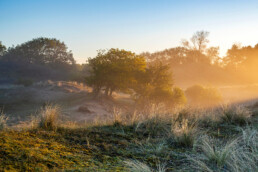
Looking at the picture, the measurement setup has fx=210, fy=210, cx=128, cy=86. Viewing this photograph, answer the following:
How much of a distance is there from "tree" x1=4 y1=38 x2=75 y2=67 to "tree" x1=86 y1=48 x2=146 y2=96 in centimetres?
3692

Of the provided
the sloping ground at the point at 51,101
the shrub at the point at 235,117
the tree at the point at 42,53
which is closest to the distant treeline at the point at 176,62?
the tree at the point at 42,53

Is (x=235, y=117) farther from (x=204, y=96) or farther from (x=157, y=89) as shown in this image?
(x=204, y=96)

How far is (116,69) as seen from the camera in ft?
93.1

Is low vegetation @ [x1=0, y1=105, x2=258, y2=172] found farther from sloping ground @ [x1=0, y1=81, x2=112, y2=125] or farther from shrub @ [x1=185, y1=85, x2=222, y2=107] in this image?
shrub @ [x1=185, y1=85, x2=222, y2=107]

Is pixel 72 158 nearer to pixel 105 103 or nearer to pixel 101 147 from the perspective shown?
pixel 101 147

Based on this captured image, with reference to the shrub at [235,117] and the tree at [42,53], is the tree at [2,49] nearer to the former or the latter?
the tree at [42,53]

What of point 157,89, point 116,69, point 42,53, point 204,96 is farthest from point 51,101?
point 42,53

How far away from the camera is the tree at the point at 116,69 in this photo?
92.6 feet

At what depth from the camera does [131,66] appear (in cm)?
2888

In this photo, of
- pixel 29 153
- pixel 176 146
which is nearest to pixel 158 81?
pixel 176 146

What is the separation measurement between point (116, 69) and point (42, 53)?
4388 centimetres

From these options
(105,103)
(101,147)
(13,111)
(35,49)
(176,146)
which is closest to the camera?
(101,147)

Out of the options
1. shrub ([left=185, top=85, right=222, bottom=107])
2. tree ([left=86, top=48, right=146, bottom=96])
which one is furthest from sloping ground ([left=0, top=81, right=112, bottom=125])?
shrub ([left=185, top=85, right=222, bottom=107])

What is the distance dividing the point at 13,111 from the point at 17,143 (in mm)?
22745
